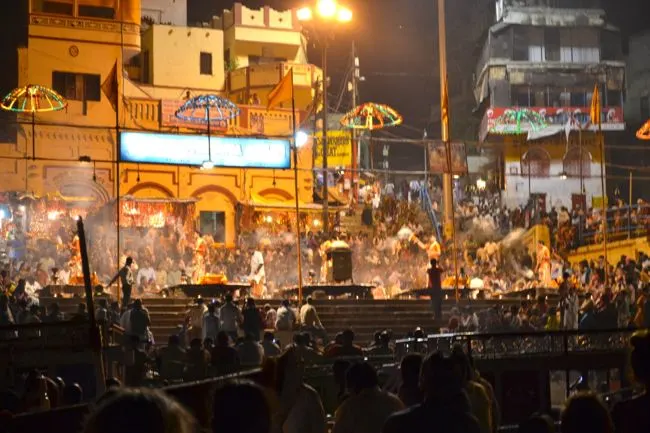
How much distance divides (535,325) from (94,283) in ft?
39.4

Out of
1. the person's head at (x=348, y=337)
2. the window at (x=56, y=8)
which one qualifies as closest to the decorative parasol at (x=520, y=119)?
the window at (x=56, y=8)

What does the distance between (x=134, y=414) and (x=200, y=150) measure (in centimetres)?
3202

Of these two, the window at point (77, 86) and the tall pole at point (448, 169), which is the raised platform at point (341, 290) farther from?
the window at point (77, 86)

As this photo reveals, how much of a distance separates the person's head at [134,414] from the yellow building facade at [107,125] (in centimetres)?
3682

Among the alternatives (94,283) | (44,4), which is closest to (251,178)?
(44,4)

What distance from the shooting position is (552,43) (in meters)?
60.3

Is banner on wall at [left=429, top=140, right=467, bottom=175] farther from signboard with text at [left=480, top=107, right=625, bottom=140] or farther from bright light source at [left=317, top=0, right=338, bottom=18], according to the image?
signboard with text at [left=480, top=107, right=625, bottom=140]

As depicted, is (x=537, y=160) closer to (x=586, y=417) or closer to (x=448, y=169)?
(x=448, y=169)

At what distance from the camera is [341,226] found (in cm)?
4388

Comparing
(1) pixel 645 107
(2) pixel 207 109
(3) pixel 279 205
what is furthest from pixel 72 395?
(1) pixel 645 107

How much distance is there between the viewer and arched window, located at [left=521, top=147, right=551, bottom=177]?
57.2 m

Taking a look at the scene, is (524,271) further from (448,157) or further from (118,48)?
(118,48)

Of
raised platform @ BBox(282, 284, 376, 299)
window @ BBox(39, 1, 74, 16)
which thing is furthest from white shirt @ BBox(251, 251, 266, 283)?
window @ BBox(39, 1, 74, 16)

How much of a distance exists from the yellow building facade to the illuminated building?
15.0 metres
